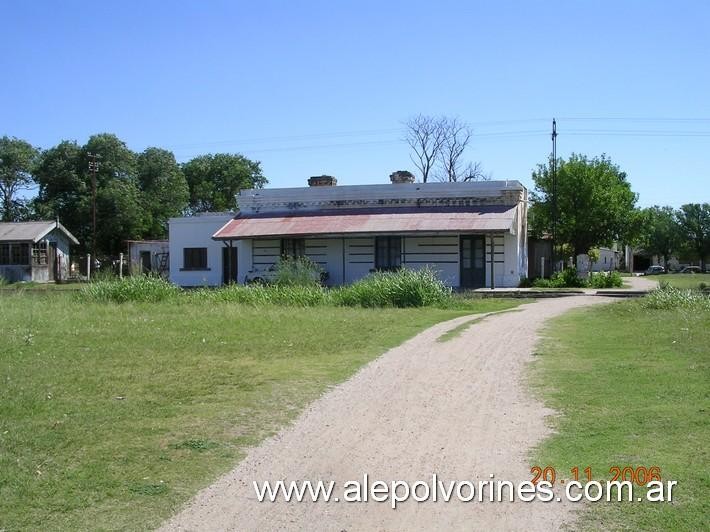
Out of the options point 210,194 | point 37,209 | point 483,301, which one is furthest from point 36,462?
point 210,194

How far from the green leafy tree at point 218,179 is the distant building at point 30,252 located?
74.6ft

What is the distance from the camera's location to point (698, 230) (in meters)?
88.0

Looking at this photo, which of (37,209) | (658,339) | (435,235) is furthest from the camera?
(37,209)

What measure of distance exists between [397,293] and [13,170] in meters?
51.1

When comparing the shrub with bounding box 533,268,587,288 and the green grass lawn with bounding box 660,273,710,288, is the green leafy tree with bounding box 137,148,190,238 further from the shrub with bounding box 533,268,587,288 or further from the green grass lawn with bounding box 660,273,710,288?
the green grass lawn with bounding box 660,273,710,288

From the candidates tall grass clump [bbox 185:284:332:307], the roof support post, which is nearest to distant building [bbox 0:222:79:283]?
tall grass clump [bbox 185:284:332:307]

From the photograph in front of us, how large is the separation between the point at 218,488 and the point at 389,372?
16.9 feet

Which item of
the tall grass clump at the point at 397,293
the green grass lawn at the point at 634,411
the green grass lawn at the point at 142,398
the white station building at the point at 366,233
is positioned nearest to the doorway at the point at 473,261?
the white station building at the point at 366,233

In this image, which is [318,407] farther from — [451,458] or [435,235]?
[435,235]

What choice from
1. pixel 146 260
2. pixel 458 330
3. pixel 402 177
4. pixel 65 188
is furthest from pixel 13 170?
pixel 458 330

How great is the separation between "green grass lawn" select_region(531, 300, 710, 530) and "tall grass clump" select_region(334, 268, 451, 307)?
8147 millimetres

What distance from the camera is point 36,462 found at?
6.54m

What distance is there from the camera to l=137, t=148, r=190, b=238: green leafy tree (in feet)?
207

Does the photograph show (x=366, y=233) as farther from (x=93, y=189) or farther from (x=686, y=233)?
(x=686, y=233)
